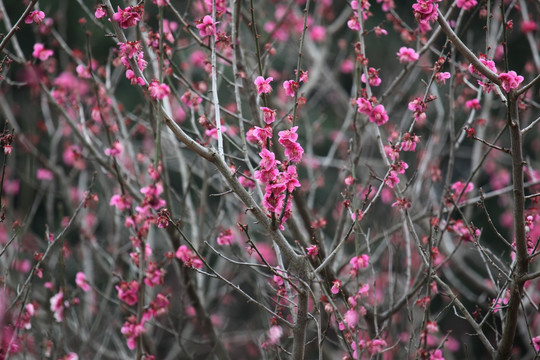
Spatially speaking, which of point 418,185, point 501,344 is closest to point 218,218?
point 418,185

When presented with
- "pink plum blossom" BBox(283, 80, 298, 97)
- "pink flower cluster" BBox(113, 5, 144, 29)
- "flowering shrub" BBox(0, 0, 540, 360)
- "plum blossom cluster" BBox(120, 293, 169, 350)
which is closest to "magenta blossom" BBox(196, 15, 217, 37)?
"flowering shrub" BBox(0, 0, 540, 360)

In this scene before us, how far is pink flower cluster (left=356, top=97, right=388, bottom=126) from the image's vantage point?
313cm

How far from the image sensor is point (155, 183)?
3309 mm

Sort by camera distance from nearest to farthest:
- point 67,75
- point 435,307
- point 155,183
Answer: point 155,183 < point 67,75 < point 435,307

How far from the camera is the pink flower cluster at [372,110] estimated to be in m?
3.13

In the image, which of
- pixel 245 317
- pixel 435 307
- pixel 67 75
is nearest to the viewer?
pixel 67 75

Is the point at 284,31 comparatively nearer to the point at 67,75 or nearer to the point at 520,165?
the point at 67,75

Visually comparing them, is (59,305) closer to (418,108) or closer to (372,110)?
(372,110)

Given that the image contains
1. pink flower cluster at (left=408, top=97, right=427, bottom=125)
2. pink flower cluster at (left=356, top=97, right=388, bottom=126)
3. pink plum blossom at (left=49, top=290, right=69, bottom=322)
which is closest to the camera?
pink flower cluster at (left=408, top=97, right=427, bottom=125)

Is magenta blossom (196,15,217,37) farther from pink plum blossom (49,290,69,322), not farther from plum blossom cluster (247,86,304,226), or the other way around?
pink plum blossom (49,290,69,322)

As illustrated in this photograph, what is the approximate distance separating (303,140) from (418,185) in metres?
4.35

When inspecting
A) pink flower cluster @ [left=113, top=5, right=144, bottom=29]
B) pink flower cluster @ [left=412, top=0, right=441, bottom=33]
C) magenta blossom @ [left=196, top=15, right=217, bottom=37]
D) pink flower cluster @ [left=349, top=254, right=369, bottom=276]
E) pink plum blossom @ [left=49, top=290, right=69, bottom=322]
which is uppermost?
pink flower cluster @ [left=412, top=0, right=441, bottom=33]

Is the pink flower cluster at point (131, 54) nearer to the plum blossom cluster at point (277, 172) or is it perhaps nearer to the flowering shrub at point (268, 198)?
the flowering shrub at point (268, 198)

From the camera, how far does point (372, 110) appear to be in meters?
3.17
